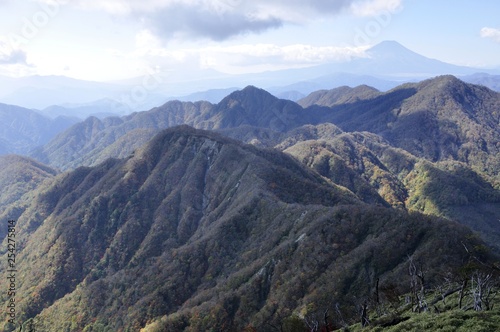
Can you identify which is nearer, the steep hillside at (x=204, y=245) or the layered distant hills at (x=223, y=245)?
the layered distant hills at (x=223, y=245)

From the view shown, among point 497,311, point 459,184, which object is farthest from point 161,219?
point 459,184

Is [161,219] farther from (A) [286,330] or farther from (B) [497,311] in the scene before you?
(B) [497,311]

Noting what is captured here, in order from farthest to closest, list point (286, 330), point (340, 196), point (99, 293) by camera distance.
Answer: point (340, 196) < point (99, 293) < point (286, 330)

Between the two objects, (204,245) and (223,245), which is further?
(204,245)

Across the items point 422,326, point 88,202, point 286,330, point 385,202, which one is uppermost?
point 422,326

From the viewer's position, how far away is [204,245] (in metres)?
98.2

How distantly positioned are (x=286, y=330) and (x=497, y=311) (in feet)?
85.1

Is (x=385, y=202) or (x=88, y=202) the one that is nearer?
(x=88, y=202)

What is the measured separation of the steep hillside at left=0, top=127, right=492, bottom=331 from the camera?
63156 mm

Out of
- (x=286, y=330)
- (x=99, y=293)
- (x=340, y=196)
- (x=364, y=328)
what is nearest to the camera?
(x=364, y=328)

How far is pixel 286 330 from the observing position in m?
46.6

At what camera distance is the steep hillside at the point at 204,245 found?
207ft

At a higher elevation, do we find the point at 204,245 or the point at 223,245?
the point at 223,245

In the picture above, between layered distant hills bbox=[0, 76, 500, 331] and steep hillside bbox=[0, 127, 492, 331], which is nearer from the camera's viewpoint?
layered distant hills bbox=[0, 76, 500, 331]
